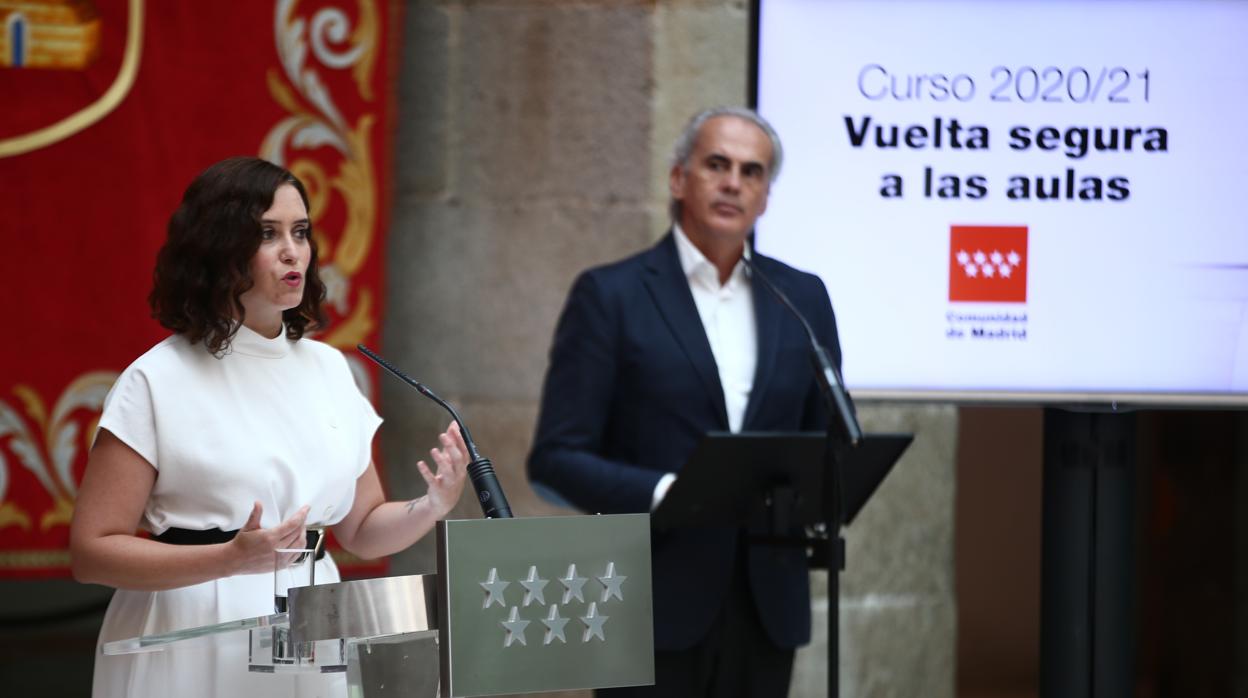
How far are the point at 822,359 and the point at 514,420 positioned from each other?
6.41 ft

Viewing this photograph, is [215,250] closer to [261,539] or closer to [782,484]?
[261,539]

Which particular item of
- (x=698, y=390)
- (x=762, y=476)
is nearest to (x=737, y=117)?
(x=698, y=390)

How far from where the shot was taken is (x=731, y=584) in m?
2.95

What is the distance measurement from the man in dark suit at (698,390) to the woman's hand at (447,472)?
690 millimetres

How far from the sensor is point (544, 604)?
187 centimetres

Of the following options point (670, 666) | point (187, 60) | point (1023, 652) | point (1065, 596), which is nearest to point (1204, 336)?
point (1065, 596)

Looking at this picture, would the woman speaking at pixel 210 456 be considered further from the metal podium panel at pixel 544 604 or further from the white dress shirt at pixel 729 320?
the white dress shirt at pixel 729 320

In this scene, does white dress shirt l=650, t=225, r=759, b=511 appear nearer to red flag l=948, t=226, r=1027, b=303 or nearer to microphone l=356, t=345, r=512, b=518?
red flag l=948, t=226, r=1027, b=303

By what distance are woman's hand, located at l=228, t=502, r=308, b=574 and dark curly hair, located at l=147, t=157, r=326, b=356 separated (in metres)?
0.34

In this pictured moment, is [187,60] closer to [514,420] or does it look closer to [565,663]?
[514,420]

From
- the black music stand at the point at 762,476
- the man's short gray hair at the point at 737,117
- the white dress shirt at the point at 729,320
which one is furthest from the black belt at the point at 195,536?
the man's short gray hair at the point at 737,117

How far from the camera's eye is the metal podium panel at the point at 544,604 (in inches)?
71.2

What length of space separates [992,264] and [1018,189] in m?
0.17

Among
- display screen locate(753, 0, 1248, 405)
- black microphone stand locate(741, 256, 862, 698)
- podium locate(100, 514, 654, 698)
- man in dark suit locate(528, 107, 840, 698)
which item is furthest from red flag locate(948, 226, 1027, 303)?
podium locate(100, 514, 654, 698)
